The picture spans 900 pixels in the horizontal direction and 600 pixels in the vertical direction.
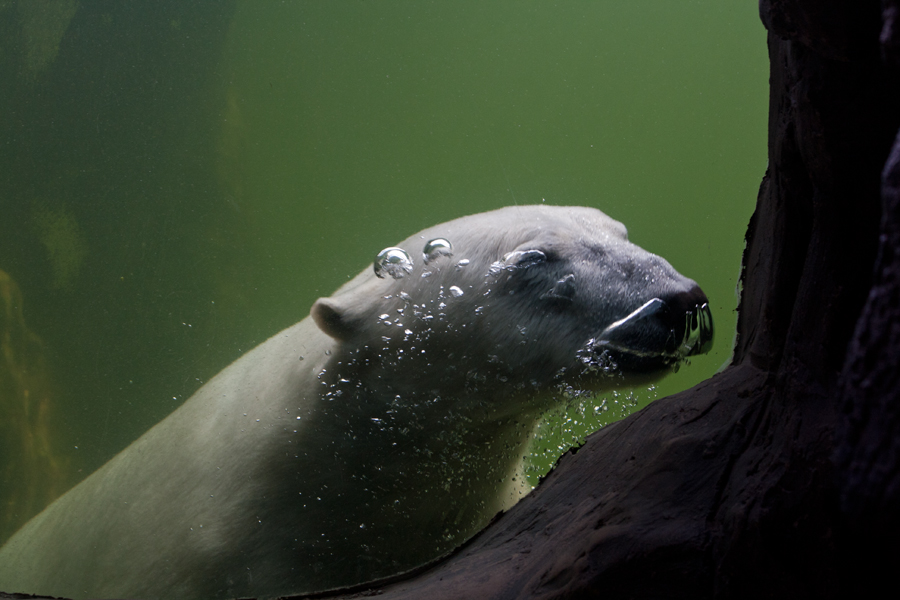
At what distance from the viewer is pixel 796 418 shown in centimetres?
61

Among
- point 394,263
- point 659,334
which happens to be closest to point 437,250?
point 394,263

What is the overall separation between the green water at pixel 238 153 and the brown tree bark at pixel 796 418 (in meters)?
1.06

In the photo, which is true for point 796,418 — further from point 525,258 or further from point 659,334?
point 525,258

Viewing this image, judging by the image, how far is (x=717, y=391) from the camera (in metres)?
0.82

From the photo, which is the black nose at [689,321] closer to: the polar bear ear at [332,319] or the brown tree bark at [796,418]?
the brown tree bark at [796,418]

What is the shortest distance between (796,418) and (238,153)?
4879 millimetres

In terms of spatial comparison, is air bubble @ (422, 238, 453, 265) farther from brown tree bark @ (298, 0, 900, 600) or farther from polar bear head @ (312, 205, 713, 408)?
brown tree bark @ (298, 0, 900, 600)

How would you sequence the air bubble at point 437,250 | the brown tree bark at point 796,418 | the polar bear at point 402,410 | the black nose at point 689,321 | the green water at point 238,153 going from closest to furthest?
the brown tree bark at point 796,418, the black nose at point 689,321, the polar bear at point 402,410, the air bubble at point 437,250, the green water at point 238,153

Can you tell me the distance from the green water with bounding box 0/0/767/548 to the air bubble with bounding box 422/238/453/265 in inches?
25.4

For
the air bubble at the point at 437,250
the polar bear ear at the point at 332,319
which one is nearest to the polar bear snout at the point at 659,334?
the air bubble at the point at 437,250

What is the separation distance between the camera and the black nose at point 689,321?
1404 mm

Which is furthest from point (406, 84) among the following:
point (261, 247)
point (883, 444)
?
point (883, 444)

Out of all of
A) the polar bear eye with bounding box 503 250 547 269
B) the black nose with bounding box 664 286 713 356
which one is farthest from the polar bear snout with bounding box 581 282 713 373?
the polar bear eye with bounding box 503 250 547 269

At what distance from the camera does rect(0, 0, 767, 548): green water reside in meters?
3.92
